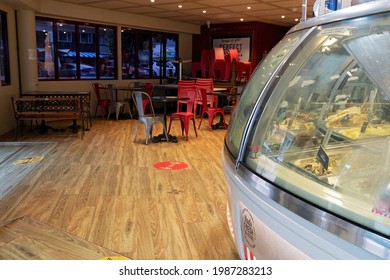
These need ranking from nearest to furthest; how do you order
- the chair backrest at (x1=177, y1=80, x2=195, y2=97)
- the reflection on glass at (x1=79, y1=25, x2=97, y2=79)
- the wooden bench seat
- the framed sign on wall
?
the wooden bench seat → the chair backrest at (x1=177, y1=80, x2=195, y2=97) → the reflection on glass at (x1=79, y1=25, x2=97, y2=79) → the framed sign on wall

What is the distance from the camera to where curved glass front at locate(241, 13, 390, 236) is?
4.50ft

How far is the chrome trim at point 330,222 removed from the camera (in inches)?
43.1

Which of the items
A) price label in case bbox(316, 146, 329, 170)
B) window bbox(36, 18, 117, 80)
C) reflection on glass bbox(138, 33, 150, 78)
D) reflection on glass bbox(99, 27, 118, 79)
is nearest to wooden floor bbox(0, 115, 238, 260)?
price label in case bbox(316, 146, 329, 170)

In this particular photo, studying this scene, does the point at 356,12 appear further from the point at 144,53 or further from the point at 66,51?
the point at 144,53

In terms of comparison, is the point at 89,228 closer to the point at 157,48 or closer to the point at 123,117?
the point at 123,117

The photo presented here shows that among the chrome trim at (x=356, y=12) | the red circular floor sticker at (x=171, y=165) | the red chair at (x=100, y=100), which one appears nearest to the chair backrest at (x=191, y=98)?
the red chair at (x=100, y=100)

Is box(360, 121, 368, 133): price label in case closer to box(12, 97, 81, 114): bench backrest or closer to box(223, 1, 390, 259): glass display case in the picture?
box(223, 1, 390, 259): glass display case

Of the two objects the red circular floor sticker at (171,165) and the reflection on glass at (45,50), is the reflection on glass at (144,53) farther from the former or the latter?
the red circular floor sticker at (171,165)

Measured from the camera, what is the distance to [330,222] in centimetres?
125

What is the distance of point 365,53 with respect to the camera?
1.55m

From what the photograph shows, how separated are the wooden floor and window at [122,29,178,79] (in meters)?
5.28

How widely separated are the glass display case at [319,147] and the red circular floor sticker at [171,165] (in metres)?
3.06
